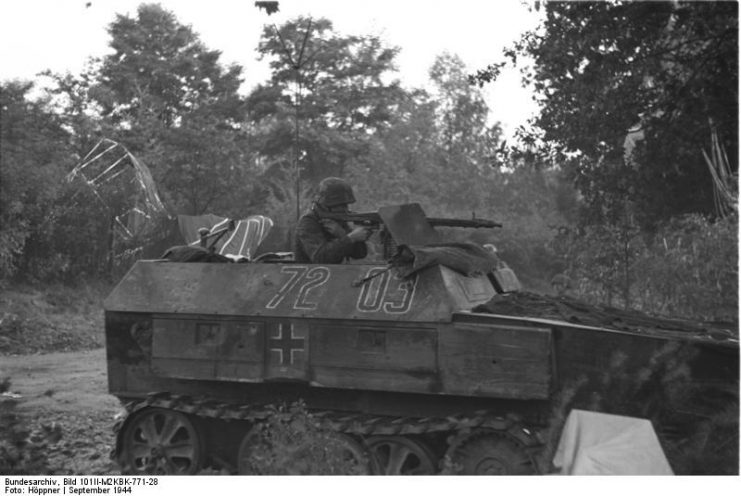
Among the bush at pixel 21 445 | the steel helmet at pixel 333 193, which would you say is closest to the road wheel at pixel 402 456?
the steel helmet at pixel 333 193

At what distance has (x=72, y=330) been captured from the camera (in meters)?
16.2

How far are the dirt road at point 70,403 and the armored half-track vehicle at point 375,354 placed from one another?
2.77ft

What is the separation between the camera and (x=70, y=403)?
1060 centimetres

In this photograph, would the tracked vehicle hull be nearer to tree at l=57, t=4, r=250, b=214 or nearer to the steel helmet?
the steel helmet

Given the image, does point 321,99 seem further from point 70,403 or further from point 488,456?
point 488,456

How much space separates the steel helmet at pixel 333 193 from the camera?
7656 mm

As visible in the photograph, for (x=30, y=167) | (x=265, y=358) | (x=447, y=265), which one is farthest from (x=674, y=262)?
(x=30, y=167)

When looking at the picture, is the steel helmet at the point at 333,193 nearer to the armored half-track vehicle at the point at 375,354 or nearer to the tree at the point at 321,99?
the armored half-track vehicle at the point at 375,354

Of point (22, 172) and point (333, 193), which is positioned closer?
point (333, 193)

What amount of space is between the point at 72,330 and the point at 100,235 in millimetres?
3052

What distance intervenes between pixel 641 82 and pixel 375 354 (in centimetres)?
593

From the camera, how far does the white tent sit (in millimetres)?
5742

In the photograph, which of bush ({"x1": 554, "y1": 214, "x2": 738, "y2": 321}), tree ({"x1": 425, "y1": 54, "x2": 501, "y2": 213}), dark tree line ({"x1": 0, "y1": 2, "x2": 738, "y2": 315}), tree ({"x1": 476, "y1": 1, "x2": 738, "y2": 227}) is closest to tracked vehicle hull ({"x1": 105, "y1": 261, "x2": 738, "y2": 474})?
dark tree line ({"x1": 0, "y1": 2, "x2": 738, "y2": 315})

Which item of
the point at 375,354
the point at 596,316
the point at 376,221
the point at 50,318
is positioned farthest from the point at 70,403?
the point at 596,316
